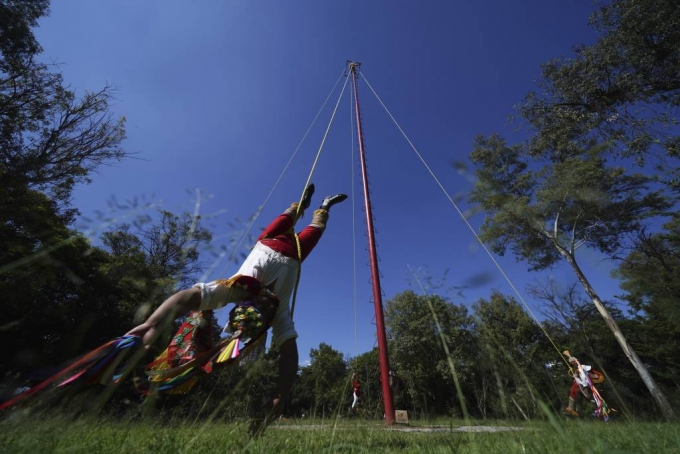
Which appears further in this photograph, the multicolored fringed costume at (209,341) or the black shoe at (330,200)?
the black shoe at (330,200)

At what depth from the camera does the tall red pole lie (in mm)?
6416

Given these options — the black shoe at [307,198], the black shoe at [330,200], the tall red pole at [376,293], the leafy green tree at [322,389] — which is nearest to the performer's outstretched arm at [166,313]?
the leafy green tree at [322,389]

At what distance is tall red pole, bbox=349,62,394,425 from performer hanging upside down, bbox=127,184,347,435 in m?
4.61

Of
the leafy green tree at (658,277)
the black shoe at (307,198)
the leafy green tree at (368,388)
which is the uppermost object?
the leafy green tree at (658,277)

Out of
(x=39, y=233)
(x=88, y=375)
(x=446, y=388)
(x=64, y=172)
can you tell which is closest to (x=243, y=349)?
(x=88, y=375)

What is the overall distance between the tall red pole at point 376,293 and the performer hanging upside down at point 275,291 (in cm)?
461

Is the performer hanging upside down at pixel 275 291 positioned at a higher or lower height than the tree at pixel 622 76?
lower

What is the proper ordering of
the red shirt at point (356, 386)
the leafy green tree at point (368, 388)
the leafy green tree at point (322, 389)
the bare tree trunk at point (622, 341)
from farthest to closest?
the red shirt at point (356, 386), the bare tree trunk at point (622, 341), the leafy green tree at point (322, 389), the leafy green tree at point (368, 388)

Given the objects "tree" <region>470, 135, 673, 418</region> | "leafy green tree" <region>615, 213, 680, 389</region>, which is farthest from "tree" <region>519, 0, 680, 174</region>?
"leafy green tree" <region>615, 213, 680, 389</region>

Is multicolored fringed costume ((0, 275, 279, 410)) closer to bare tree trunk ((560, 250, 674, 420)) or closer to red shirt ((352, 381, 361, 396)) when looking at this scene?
red shirt ((352, 381, 361, 396))

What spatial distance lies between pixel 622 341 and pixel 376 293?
9.73m

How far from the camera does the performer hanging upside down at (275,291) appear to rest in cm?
201

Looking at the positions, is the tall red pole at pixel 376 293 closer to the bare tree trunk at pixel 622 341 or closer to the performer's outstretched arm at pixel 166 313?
the performer's outstretched arm at pixel 166 313

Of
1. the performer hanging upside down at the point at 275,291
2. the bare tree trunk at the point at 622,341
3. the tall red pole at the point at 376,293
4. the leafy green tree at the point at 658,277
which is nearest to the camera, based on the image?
the performer hanging upside down at the point at 275,291
